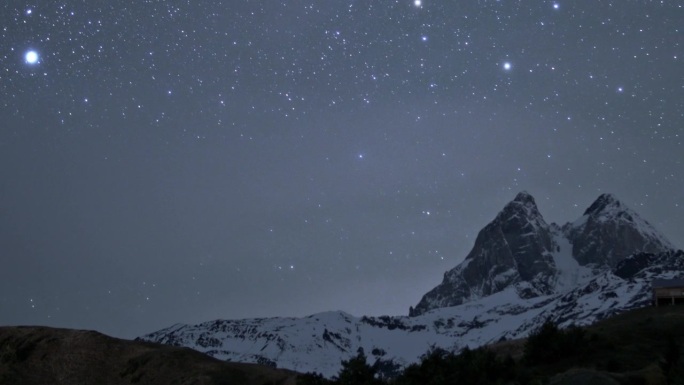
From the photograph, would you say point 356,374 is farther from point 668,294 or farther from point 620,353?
point 668,294

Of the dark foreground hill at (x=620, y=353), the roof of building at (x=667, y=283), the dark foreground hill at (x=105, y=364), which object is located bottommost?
the dark foreground hill at (x=620, y=353)

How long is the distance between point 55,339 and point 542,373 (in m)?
37.5

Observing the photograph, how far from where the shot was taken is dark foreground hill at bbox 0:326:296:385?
42.8 meters

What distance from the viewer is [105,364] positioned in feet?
155

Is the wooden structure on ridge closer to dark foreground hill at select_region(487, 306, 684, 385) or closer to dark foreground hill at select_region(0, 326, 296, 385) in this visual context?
dark foreground hill at select_region(487, 306, 684, 385)

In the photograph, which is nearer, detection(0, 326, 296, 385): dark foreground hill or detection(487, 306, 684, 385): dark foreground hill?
detection(487, 306, 684, 385): dark foreground hill

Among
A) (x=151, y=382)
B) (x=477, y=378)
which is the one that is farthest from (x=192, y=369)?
(x=477, y=378)

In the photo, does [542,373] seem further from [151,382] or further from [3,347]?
[3,347]

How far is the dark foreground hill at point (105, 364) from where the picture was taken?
141 feet

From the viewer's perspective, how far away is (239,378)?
4191 centimetres

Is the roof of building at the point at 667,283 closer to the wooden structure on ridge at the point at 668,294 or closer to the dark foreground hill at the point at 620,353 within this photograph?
the wooden structure on ridge at the point at 668,294

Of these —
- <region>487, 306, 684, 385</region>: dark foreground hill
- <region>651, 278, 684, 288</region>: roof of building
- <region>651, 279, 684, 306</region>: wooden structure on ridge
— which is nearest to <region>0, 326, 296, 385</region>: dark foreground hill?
<region>487, 306, 684, 385</region>: dark foreground hill

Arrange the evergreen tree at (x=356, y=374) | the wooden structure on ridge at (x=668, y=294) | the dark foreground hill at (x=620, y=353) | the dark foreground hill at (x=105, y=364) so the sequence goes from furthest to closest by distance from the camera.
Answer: the wooden structure on ridge at (x=668, y=294)
the dark foreground hill at (x=105, y=364)
the evergreen tree at (x=356, y=374)
the dark foreground hill at (x=620, y=353)

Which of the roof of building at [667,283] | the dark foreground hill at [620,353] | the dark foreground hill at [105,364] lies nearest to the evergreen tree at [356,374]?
the dark foreground hill at [620,353]
